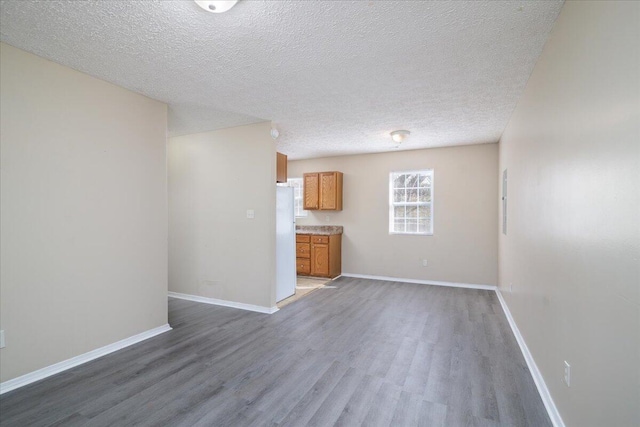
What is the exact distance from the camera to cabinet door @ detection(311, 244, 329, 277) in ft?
19.0

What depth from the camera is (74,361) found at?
99.3 inches

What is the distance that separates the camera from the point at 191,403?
204cm

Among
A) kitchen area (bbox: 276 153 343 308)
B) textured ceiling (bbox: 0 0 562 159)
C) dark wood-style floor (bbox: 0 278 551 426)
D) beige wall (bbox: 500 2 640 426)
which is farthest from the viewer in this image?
kitchen area (bbox: 276 153 343 308)

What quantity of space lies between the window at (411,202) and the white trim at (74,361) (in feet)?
13.9

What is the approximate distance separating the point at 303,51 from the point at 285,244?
285cm

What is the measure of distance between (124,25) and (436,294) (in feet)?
16.0

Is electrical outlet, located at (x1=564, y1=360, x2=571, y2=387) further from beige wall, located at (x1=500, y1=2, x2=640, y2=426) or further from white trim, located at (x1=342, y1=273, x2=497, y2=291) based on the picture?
white trim, located at (x1=342, y1=273, x2=497, y2=291)

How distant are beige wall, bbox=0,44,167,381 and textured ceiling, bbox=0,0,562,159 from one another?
11.2 inches

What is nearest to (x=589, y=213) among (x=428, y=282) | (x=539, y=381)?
(x=539, y=381)

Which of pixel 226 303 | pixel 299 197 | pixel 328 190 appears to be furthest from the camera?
pixel 299 197

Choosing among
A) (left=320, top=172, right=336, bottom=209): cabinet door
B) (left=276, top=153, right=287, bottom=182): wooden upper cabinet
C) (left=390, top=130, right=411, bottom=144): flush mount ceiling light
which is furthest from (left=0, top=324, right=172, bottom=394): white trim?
(left=390, top=130, right=411, bottom=144): flush mount ceiling light

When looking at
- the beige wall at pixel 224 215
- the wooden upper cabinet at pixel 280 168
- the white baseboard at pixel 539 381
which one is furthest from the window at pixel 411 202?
the beige wall at pixel 224 215

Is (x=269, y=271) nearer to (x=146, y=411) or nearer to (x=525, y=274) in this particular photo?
(x=146, y=411)

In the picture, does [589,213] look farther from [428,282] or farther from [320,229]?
[320,229]
